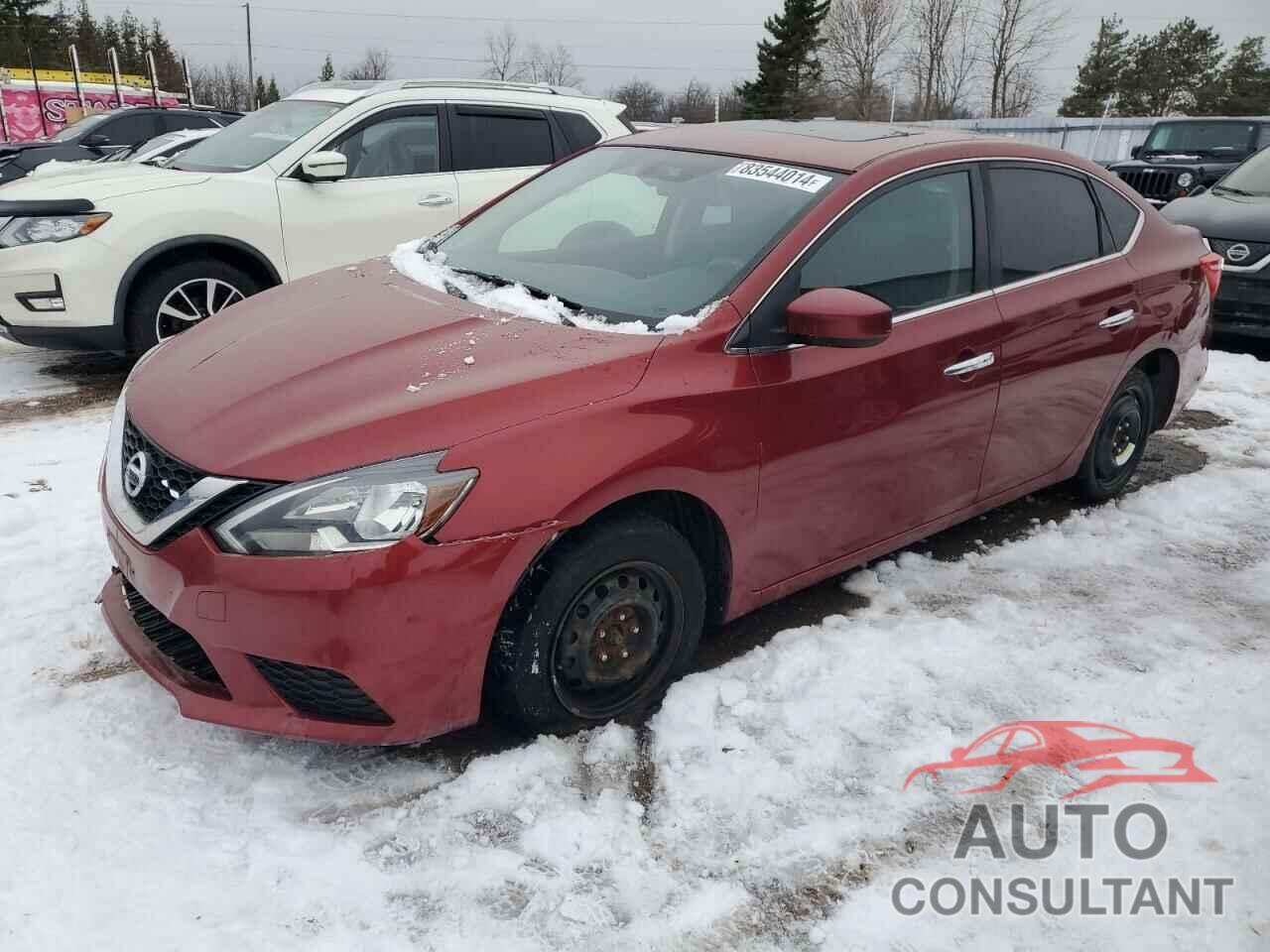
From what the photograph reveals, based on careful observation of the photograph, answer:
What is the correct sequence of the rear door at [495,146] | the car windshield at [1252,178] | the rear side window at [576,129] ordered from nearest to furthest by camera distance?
the rear door at [495,146]
the rear side window at [576,129]
the car windshield at [1252,178]

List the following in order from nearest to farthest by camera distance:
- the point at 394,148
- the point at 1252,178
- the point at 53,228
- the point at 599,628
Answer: the point at 599,628 → the point at 53,228 → the point at 394,148 → the point at 1252,178

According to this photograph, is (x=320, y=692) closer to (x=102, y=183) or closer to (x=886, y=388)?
(x=886, y=388)

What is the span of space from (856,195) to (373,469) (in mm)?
1853

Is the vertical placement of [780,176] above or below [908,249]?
above

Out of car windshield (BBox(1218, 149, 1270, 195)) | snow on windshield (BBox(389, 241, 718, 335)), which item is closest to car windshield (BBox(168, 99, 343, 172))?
snow on windshield (BBox(389, 241, 718, 335))

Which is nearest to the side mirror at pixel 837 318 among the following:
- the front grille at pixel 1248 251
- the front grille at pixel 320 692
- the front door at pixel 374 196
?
the front grille at pixel 320 692

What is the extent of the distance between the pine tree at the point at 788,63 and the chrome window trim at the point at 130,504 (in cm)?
5091

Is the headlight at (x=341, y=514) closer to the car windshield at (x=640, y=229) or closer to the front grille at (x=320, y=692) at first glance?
the front grille at (x=320, y=692)

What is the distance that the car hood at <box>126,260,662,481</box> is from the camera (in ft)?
7.70

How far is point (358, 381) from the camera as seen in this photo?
8.43 ft

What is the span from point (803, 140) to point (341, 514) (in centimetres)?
229

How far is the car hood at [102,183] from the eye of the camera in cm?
575

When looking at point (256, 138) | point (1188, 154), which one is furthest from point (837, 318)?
point (1188, 154)
